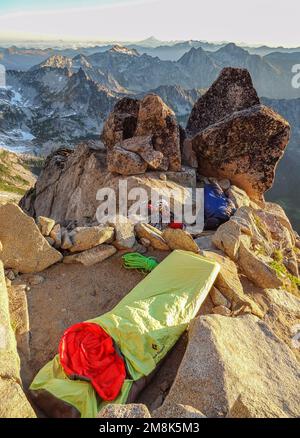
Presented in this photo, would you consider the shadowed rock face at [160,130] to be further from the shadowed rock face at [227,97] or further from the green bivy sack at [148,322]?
the green bivy sack at [148,322]

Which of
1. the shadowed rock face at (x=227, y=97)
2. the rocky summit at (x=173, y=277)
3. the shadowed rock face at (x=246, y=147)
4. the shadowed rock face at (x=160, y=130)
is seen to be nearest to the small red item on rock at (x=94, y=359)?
the rocky summit at (x=173, y=277)

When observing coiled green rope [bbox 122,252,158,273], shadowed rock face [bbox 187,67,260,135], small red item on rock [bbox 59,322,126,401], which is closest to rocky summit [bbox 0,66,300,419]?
coiled green rope [bbox 122,252,158,273]

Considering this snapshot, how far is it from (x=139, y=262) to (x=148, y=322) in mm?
4425

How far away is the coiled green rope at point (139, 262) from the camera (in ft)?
48.3

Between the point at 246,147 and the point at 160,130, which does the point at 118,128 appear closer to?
the point at 160,130

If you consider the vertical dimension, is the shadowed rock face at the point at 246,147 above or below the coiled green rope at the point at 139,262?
above

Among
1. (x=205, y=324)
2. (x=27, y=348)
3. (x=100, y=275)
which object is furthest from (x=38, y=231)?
(x=205, y=324)

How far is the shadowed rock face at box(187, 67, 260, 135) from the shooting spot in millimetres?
31797

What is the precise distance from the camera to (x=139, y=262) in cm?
1487

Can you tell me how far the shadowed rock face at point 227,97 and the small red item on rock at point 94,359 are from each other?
26.1m

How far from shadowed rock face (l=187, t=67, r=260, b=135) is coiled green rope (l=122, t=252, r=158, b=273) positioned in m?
20.8

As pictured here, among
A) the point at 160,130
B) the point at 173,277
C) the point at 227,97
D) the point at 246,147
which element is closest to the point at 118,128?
the point at 160,130

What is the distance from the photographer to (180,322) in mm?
11242
